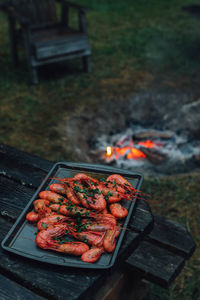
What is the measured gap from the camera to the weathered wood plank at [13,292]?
4.73 ft

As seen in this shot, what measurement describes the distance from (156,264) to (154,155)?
2348 mm

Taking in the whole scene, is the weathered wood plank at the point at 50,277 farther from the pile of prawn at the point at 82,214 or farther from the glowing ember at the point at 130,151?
the glowing ember at the point at 130,151

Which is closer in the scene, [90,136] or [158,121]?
[90,136]

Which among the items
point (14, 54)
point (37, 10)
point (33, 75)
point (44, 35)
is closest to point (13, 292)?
point (33, 75)

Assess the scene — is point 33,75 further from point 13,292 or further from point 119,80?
point 13,292

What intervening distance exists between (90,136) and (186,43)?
3.68m

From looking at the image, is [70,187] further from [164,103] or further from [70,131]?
[164,103]

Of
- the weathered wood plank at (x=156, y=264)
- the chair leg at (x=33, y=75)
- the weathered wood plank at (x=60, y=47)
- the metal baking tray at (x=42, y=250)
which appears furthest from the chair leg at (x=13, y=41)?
the weathered wood plank at (x=156, y=264)

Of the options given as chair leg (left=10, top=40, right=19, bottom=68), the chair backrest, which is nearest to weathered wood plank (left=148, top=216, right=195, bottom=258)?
chair leg (left=10, top=40, right=19, bottom=68)

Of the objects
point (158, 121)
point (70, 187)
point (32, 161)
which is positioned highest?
point (70, 187)

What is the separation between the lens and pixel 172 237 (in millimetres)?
2293

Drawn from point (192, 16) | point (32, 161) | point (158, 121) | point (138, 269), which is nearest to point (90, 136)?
point (158, 121)

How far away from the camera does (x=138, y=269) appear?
82.7 inches

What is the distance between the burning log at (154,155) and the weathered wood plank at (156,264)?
2.14 m
